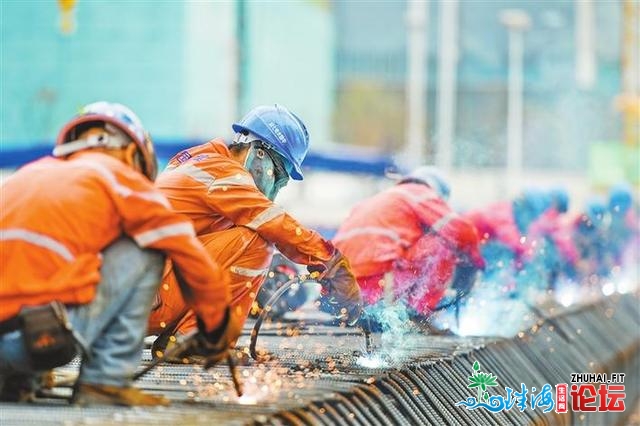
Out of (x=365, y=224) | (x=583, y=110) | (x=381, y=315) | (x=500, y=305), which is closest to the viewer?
(x=381, y=315)

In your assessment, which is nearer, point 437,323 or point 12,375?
point 12,375

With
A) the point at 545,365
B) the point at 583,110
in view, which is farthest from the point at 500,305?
the point at 583,110

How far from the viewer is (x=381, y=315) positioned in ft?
33.8

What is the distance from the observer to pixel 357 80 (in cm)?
7994

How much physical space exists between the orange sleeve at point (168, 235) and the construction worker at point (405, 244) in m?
4.54

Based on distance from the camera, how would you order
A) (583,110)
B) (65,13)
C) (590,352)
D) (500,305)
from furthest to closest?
(583,110)
(65,13)
(590,352)
(500,305)

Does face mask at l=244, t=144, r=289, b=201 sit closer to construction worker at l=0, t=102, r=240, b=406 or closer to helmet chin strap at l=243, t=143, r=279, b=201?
helmet chin strap at l=243, t=143, r=279, b=201

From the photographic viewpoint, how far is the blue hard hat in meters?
21.1

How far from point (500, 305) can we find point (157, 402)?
27.1 feet

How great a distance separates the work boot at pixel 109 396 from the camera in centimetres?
611

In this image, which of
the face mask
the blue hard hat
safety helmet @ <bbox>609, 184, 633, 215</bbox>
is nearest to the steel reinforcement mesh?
the face mask

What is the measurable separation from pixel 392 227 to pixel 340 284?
253 centimetres

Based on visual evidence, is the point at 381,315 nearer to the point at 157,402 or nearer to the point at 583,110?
the point at 157,402

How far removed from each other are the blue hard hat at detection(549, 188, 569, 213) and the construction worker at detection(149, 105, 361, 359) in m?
12.5
